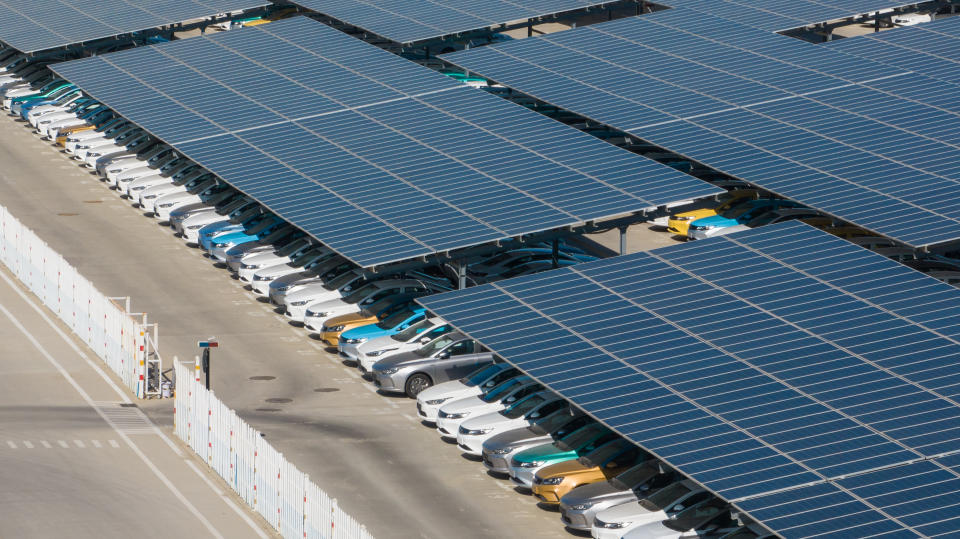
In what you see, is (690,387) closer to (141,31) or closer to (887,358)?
(887,358)

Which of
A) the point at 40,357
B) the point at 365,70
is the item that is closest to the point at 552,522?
the point at 40,357

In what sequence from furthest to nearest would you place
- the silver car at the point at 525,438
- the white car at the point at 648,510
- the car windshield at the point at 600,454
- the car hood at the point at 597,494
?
1. the silver car at the point at 525,438
2. the car windshield at the point at 600,454
3. the car hood at the point at 597,494
4. the white car at the point at 648,510

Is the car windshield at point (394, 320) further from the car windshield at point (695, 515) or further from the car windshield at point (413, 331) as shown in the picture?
the car windshield at point (695, 515)

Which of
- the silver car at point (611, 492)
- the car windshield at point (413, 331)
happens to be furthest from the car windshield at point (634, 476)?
the car windshield at point (413, 331)

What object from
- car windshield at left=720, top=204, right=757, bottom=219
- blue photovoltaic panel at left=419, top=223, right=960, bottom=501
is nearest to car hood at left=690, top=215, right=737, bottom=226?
car windshield at left=720, top=204, right=757, bottom=219

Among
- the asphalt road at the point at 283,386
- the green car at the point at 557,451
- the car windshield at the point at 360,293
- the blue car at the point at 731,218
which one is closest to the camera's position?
the asphalt road at the point at 283,386

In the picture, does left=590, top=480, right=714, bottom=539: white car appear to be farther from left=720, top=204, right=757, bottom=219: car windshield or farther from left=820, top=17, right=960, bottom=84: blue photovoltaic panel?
left=820, top=17, right=960, bottom=84: blue photovoltaic panel

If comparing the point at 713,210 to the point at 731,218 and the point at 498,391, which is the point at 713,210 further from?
the point at 498,391
